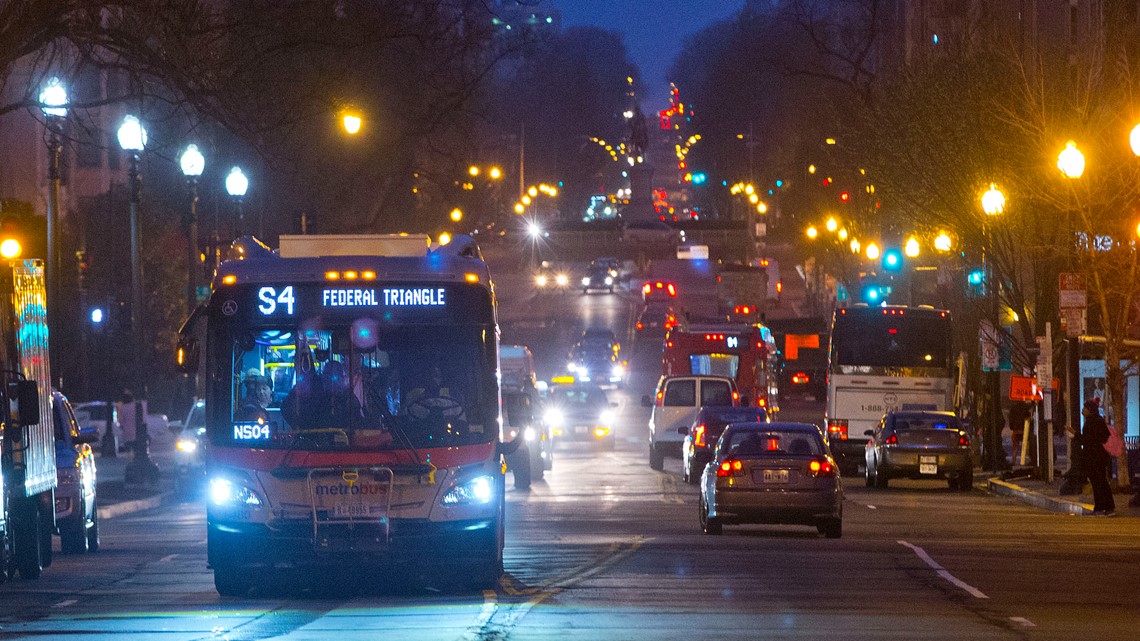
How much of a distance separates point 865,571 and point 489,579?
14.6ft

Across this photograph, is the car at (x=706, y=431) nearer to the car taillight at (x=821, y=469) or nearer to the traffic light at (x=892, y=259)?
the traffic light at (x=892, y=259)

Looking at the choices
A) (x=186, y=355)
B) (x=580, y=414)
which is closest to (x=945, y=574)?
(x=186, y=355)

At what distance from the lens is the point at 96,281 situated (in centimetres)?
5856

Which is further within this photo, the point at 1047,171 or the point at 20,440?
the point at 1047,171

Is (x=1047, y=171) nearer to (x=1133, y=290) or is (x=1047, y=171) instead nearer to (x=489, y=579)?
(x=1133, y=290)

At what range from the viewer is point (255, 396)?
15977 millimetres

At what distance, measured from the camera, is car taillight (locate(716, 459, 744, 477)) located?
23422 millimetres

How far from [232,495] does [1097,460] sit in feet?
57.1

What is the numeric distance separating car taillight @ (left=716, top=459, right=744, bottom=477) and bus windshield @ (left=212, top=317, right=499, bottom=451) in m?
7.70

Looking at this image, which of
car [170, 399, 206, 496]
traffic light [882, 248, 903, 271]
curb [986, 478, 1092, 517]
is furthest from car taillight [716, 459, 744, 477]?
traffic light [882, 248, 903, 271]

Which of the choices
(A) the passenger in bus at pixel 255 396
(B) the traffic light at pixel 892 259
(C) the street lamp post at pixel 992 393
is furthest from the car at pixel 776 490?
(B) the traffic light at pixel 892 259

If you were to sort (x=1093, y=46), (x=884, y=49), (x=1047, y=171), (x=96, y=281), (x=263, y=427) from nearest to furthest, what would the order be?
(x=263, y=427) → (x=1047, y=171) → (x=1093, y=46) → (x=96, y=281) → (x=884, y=49)

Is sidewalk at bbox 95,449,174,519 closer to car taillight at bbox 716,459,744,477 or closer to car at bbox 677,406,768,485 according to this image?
car at bbox 677,406,768,485

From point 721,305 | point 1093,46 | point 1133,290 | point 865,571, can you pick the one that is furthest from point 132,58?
point 721,305
